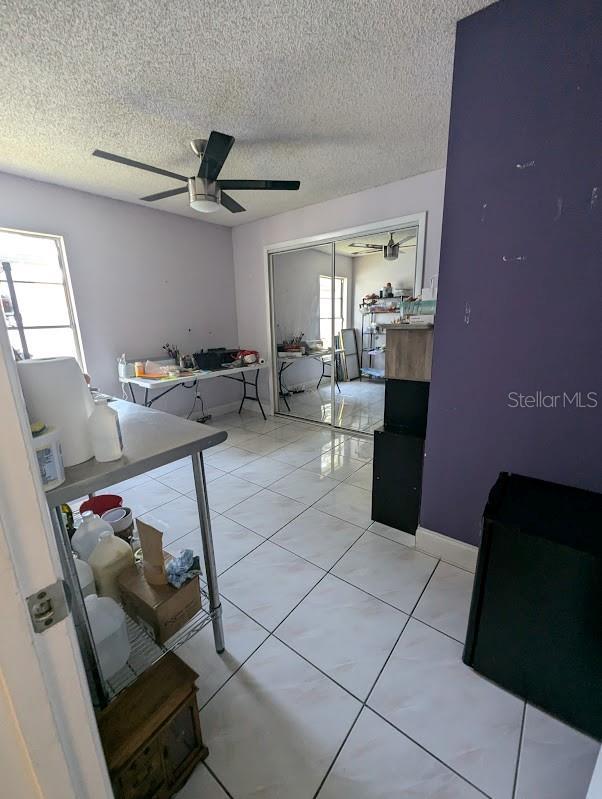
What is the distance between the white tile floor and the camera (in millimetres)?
958

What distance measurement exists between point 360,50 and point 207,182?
1.13m

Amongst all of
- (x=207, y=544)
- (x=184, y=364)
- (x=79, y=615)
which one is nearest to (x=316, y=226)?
(x=184, y=364)

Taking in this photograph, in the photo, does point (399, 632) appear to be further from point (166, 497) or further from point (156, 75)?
point (156, 75)

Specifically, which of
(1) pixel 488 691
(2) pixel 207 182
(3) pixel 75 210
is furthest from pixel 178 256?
(1) pixel 488 691

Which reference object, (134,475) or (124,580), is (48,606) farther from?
(124,580)

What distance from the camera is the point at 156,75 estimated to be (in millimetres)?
1588

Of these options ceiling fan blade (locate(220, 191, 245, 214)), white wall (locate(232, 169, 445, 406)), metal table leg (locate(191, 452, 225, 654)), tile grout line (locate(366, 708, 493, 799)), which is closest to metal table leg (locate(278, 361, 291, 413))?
white wall (locate(232, 169, 445, 406))

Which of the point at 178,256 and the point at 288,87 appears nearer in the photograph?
the point at 288,87

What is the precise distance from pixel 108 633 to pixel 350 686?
0.89m

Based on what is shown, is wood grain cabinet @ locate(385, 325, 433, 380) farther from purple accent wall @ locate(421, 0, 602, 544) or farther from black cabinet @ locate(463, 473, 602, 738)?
black cabinet @ locate(463, 473, 602, 738)

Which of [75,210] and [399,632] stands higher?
[75,210]

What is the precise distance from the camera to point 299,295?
15.8 feet

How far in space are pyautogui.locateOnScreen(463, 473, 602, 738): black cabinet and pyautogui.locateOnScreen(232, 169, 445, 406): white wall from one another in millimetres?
2175

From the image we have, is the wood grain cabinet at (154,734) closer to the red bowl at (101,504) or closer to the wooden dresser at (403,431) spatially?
the red bowl at (101,504)
